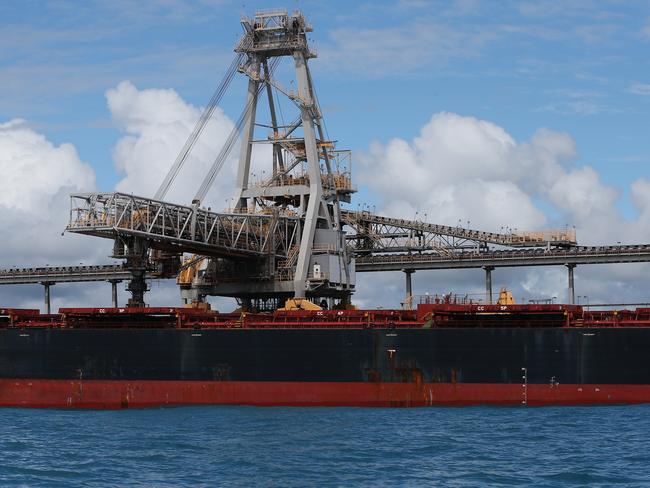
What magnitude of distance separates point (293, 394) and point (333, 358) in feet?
8.24

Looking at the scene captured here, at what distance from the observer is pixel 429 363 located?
4497cm

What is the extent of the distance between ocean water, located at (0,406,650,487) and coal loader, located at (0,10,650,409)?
1918 millimetres

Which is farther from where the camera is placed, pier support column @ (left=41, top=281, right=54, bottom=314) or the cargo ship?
pier support column @ (left=41, top=281, right=54, bottom=314)

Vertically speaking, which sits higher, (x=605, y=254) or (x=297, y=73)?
(x=297, y=73)

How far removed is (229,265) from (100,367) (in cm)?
1361

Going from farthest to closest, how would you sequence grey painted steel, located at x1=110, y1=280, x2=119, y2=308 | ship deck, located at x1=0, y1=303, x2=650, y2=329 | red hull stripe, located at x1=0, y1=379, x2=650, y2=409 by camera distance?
1. grey painted steel, located at x1=110, y1=280, x2=119, y2=308
2. ship deck, located at x1=0, y1=303, x2=650, y2=329
3. red hull stripe, located at x1=0, y1=379, x2=650, y2=409

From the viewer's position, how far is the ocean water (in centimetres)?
2888

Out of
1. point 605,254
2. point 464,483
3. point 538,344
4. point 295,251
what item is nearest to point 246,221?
point 295,251

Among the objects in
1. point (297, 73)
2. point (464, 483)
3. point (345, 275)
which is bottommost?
point (464, 483)

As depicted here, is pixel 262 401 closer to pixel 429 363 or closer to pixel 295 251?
pixel 429 363

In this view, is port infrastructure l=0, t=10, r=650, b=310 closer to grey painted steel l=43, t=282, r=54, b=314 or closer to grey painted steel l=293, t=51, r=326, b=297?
grey painted steel l=293, t=51, r=326, b=297

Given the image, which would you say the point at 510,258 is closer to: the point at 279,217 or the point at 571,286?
the point at 571,286

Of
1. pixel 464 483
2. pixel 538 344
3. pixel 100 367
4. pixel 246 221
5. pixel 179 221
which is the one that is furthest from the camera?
pixel 246 221

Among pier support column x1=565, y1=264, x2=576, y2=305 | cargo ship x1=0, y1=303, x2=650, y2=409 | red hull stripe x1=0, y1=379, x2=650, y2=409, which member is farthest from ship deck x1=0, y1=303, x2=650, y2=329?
pier support column x1=565, y1=264, x2=576, y2=305
